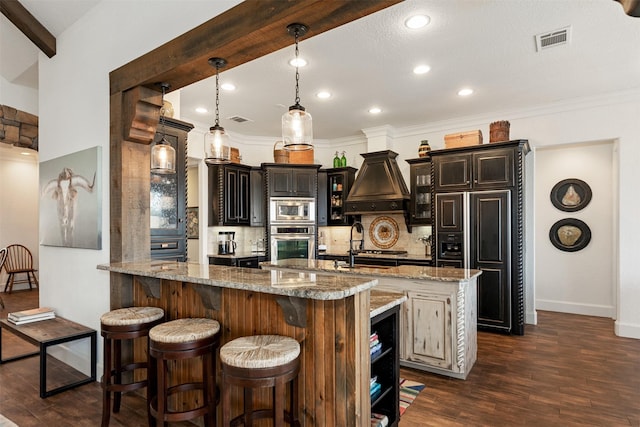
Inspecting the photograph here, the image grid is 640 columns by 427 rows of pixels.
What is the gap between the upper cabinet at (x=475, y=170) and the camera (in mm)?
4582

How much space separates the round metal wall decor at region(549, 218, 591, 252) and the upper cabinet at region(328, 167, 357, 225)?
130 inches

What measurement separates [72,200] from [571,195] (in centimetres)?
663

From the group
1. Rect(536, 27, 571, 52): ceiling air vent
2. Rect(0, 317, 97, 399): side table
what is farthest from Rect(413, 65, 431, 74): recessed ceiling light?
Rect(0, 317, 97, 399): side table

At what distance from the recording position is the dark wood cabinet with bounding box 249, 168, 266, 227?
6.28 metres

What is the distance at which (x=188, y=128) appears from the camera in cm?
370

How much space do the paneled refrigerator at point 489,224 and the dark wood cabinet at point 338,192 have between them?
188 centimetres

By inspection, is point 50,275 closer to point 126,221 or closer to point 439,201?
point 126,221

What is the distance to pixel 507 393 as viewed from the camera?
9.37 ft

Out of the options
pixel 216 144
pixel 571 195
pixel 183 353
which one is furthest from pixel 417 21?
pixel 571 195

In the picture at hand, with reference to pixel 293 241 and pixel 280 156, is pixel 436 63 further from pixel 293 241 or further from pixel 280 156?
pixel 293 241

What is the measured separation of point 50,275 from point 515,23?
5.01 meters

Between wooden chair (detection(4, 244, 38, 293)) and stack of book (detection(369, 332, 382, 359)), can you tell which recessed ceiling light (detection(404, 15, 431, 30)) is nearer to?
stack of book (detection(369, 332, 382, 359))

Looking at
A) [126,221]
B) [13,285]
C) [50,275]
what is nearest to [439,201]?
[126,221]

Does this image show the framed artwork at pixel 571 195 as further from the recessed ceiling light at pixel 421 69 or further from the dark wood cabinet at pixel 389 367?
the dark wood cabinet at pixel 389 367
